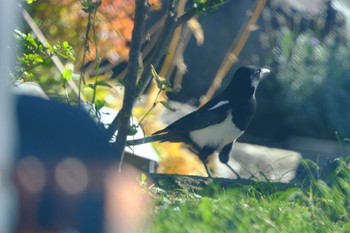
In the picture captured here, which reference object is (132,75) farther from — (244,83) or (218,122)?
(244,83)

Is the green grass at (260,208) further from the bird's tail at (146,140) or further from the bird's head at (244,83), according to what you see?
the bird's head at (244,83)

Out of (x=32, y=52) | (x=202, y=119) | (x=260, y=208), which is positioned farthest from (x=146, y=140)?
(x=260, y=208)

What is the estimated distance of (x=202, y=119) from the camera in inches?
262

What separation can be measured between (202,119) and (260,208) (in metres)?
2.00

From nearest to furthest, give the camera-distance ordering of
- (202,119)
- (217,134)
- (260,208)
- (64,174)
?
(64,174) → (260,208) → (202,119) → (217,134)

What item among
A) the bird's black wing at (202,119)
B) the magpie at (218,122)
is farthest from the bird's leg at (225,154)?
the bird's black wing at (202,119)

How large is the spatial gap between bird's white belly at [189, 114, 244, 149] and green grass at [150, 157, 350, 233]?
1.25 m

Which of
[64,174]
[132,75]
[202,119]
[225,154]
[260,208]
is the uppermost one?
[64,174]

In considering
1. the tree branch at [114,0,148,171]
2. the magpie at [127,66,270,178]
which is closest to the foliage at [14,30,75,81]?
the tree branch at [114,0,148,171]

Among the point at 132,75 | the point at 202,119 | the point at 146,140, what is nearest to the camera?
the point at 132,75

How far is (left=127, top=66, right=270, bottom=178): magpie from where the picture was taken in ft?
21.7

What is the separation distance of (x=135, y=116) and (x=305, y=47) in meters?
2.49

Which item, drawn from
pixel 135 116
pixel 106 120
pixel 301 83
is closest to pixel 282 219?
pixel 106 120

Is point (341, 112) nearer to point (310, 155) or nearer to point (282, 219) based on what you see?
point (310, 155)
